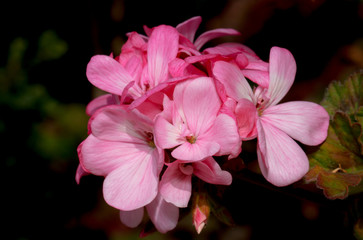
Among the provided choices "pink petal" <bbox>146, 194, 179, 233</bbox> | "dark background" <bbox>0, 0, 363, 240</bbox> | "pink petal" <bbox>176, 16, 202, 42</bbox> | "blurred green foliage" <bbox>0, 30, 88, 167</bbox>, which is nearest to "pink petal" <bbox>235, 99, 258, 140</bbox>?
"pink petal" <bbox>146, 194, 179, 233</bbox>

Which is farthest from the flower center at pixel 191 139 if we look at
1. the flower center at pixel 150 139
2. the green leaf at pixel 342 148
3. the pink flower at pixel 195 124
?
Result: the green leaf at pixel 342 148

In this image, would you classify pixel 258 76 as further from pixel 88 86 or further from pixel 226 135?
pixel 88 86

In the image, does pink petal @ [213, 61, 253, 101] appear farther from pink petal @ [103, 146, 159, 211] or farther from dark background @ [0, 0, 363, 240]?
dark background @ [0, 0, 363, 240]

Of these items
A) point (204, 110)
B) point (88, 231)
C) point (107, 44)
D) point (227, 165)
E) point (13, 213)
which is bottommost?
point (88, 231)

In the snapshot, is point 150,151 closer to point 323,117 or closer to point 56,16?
point 323,117

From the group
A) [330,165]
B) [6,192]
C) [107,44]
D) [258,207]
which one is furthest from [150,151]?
[107,44]

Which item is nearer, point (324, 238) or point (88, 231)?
point (324, 238)

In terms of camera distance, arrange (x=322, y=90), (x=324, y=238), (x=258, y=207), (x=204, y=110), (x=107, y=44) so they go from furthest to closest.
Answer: (x=107, y=44) < (x=322, y=90) < (x=258, y=207) < (x=324, y=238) < (x=204, y=110)

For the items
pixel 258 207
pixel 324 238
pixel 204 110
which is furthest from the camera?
pixel 258 207
